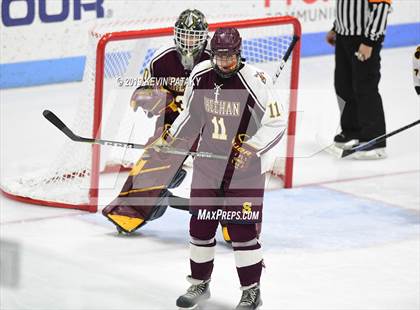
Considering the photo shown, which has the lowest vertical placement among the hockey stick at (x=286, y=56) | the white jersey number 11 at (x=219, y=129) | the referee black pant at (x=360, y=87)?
the referee black pant at (x=360, y=87)

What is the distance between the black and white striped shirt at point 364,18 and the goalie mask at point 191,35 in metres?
1.76

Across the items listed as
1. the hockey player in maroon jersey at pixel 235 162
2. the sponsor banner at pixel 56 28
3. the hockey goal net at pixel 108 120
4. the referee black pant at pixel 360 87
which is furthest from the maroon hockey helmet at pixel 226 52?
the sponsor banner at pixel 56 28

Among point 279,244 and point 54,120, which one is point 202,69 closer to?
point 54,120

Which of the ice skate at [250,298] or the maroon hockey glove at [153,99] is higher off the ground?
the maroon hockey glove at [153,99]

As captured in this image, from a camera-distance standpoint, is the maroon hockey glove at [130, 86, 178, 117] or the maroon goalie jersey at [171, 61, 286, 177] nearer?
the maroon goalie jersey at [171, 61, 286, 177]

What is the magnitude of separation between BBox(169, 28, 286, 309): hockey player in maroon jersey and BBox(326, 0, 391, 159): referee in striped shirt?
226 centimetres

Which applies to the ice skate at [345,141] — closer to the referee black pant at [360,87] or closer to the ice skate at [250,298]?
the referee black pant at [360,87]

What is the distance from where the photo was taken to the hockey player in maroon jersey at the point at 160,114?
18.7ft

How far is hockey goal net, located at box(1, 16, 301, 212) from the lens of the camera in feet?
20.9

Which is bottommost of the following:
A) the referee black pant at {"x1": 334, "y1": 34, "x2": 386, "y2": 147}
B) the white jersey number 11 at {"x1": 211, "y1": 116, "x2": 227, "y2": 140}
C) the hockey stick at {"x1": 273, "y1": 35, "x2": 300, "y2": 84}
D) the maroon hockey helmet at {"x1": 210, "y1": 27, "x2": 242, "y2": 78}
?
the referee black pant at {"x1": 334, "y1": 34, "x2": 386, "y2": 147}

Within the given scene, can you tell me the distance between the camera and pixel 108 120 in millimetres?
6723

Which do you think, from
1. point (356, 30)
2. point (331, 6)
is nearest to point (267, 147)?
point (356, 30)

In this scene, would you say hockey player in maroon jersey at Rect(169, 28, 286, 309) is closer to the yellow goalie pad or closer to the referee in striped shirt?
the yellow goalie pad

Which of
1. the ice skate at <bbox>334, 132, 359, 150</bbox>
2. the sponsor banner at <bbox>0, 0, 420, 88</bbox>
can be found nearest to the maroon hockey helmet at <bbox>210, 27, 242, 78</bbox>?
the ice skate at <bbox>334, 132, 359, 150</bbox>
